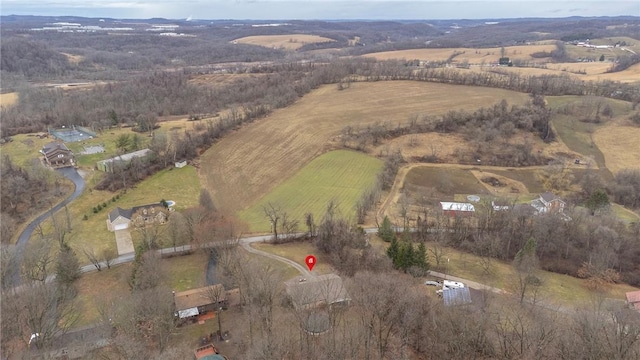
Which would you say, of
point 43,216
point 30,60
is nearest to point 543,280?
point 43,216

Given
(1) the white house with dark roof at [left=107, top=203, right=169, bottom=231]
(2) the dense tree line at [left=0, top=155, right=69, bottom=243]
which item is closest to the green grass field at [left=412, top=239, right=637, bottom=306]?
(1) the white house with dark roof at [left=107, top=203, right=169, bottom=231]

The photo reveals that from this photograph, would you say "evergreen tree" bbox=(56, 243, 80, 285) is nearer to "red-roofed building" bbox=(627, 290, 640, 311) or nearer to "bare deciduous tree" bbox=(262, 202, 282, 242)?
"bare deciduous tree" bbox=(262, 202, 282, 242)

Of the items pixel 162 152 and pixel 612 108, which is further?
pixel 612 108

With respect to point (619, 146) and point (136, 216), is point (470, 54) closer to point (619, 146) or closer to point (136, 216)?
point (619, 146)

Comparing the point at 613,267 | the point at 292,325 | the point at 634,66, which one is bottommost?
the point at 613,267

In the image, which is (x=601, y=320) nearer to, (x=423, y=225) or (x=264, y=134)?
(x=423, y=225)


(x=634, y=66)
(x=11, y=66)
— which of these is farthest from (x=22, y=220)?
(x=634, y=66)
